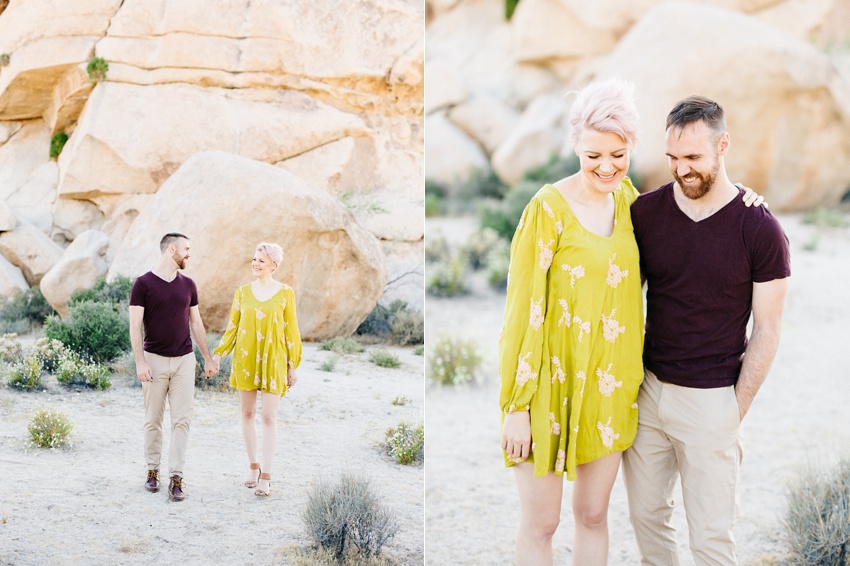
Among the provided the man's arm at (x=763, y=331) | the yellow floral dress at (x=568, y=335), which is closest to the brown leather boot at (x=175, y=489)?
the yellow floral dress at (x=568, y=335)

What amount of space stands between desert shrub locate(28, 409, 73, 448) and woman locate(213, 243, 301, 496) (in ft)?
2.10

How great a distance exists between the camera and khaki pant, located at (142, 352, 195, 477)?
3273mm

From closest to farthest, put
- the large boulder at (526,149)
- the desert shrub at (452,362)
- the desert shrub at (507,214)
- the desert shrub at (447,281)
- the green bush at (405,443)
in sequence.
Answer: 1. the green bush at (405,443)
2. the desert shrub at (452,362)
3. the desert shrub at (447,281)
4. the desert shrub at (507,214)
5. the large boulder at (526,149)

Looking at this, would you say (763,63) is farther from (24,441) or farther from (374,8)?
(24,441)

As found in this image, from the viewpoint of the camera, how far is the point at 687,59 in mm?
13773

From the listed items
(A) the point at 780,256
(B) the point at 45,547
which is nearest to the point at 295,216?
(B) the point at 45,547

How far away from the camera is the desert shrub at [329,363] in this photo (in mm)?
3988

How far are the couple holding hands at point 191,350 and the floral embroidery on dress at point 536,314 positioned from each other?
1.39 metres

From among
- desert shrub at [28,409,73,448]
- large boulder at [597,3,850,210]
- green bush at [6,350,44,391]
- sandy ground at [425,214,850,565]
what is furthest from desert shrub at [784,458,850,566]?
large boulder at [597,3,850,210]

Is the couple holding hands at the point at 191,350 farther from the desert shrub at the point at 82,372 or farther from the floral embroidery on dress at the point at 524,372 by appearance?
the floral embroidery on dress at the point at 524,372

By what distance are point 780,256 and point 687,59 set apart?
39.5 ft

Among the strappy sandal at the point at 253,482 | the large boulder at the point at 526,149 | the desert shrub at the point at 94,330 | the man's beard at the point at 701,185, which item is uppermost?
the large boulder at the point at 526,149

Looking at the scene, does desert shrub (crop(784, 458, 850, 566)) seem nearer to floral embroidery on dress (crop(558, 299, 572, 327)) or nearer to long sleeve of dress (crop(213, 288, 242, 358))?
floral embroidery on dress (crop(558, 299, 572, 327))

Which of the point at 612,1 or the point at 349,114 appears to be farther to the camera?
the point at 612,1
